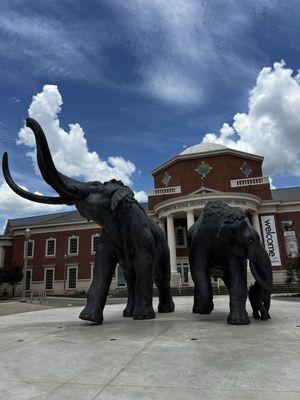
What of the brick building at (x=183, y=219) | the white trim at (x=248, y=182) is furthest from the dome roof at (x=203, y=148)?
the white trim at (x=248, y=182)

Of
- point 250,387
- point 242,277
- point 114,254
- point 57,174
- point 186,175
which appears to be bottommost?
point 250,387

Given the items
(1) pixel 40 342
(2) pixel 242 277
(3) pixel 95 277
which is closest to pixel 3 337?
(1) pixel 40 342

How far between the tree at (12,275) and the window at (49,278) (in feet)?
9.62

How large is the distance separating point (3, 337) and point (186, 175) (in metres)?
29.7

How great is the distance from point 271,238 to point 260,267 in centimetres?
2634

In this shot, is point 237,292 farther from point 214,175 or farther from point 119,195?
point 214,175

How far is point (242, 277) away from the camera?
6.04 meters

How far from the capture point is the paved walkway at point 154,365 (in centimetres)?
247

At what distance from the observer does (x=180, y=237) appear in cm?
3391

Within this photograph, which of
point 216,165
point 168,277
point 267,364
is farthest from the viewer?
point 216,165

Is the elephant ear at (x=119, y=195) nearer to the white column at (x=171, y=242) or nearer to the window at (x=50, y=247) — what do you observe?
the white column at (x=171, y=242)

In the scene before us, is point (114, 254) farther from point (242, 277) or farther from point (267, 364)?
point (267, 364)

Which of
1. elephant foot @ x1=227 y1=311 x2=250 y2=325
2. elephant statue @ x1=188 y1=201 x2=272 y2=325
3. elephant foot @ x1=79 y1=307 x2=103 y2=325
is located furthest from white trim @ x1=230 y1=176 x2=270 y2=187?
elephant foot @ x1=79 y1=307 x2=103 y2=325

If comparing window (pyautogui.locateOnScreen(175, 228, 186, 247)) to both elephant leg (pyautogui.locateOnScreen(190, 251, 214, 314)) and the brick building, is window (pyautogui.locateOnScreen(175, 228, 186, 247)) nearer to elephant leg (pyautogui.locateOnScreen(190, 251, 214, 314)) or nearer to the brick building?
the brick building
